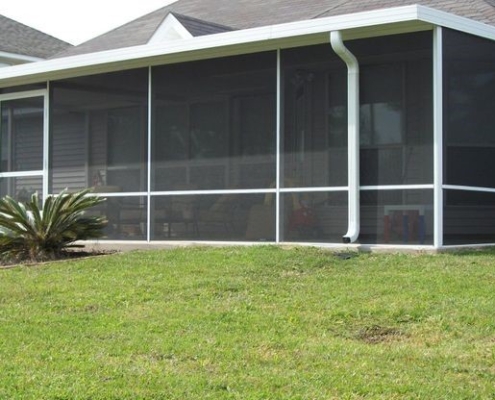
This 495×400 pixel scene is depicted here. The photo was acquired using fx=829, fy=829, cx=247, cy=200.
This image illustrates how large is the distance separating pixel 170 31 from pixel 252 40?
12.2 feet

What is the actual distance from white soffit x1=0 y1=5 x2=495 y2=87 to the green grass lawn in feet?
9.50

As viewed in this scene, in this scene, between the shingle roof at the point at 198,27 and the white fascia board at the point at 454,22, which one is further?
the shingle roof at the point at 198,27

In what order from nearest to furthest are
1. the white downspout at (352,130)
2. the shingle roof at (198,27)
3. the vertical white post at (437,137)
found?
the vertical white post at (437,137), the white downspout at (352,130), the shingle roof at (198,27)

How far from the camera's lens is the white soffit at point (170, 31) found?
14144 millimetres

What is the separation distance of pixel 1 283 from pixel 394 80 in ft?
17.8

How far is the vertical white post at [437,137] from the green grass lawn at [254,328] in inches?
19.5

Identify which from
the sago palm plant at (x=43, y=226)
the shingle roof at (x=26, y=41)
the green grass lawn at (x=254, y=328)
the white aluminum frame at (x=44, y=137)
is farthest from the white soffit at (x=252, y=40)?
the shingle roof at (x=26, y=41)

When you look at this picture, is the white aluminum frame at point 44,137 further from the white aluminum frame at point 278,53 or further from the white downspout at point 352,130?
the white downspout at point 352,130

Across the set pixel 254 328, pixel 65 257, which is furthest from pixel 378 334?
pixel 65 257

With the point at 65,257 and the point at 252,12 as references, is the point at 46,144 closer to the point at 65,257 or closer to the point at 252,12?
the point at 65,257

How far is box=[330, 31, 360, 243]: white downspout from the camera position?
1053cm

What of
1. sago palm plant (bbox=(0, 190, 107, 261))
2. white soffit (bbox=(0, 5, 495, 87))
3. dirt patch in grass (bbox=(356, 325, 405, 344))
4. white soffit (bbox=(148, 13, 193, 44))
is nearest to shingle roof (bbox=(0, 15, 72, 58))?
white soffit (bbox=(148, 13, 193, 44))

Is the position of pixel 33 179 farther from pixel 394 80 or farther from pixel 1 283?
pixel 394 80

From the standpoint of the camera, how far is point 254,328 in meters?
6.53
